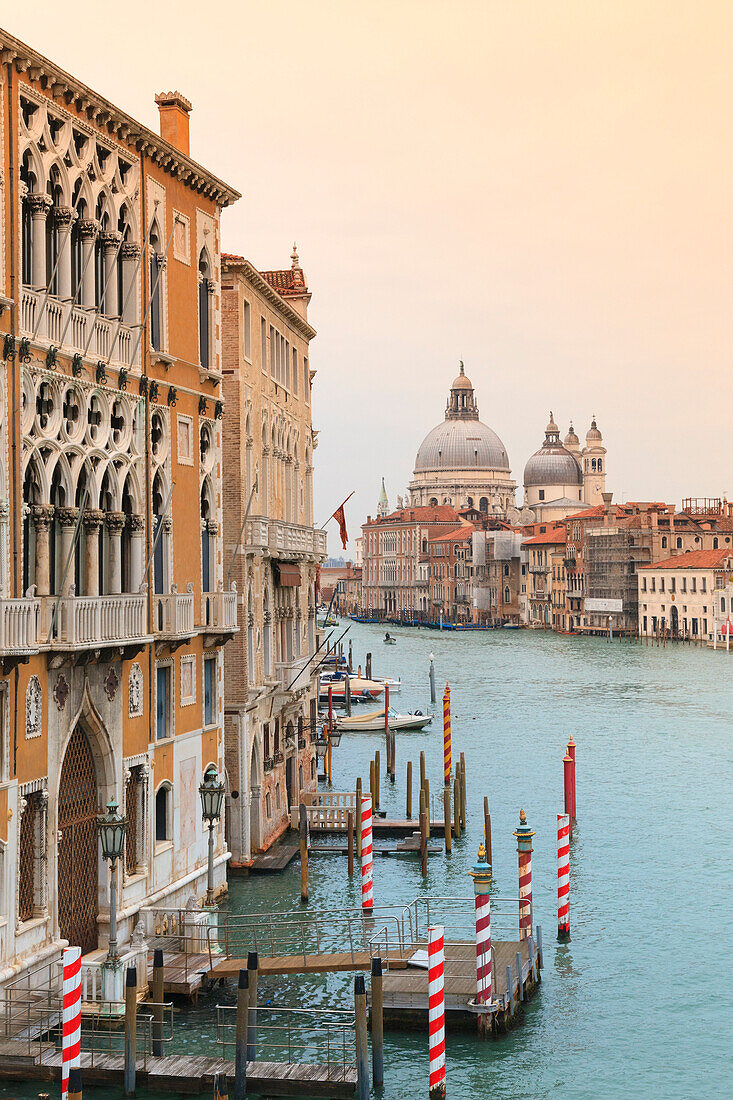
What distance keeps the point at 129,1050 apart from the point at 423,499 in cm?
15793

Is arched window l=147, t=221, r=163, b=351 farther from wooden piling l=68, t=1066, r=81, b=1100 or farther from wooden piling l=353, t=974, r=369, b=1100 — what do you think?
wooden piling l=68, t=1066, r=81, b=1100

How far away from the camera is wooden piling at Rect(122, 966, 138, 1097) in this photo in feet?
37.9

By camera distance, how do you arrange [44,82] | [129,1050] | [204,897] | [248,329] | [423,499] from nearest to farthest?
[129,1050] → [44,82] → [204,897] → [248,329] → [423,499]

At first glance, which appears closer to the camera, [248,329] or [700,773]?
[248,329]

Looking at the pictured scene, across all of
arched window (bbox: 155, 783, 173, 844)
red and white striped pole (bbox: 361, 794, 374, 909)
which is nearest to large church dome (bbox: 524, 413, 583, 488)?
red and white striped pole (bbox: 361, 794, 374, 909)

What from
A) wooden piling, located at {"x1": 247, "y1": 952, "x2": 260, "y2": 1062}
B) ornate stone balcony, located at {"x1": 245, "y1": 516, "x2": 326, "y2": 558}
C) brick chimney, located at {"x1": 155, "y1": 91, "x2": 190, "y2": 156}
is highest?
brick chimney, located at {"x1": 155, "y1": 91, "x2": 190, "y2": 156}

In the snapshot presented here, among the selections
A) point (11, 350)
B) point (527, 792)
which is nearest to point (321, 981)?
point (11, 350)

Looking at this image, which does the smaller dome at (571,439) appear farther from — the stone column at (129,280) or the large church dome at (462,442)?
the stone column at (129,280)

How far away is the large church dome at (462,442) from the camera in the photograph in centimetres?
16788

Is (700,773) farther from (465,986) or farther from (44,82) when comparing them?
(44,82)

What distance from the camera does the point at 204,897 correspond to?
A: 16.8 m

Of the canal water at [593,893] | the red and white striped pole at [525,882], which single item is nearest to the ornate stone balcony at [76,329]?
the canal water at [593,893]

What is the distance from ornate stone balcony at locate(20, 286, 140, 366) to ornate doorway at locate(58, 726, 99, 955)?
3.54m

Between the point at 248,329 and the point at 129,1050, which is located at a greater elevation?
the point at 248,329
